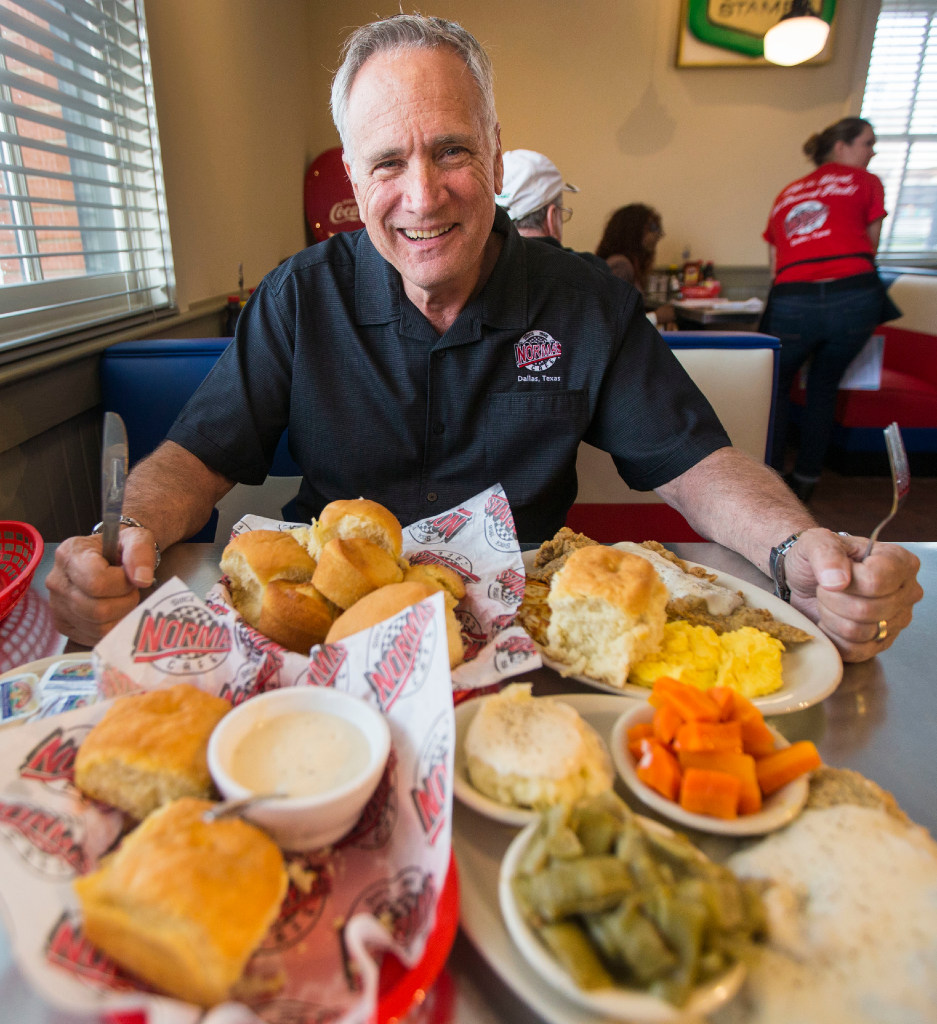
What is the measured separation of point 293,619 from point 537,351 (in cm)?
101

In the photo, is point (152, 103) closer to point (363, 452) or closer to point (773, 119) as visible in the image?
point (363, 452)

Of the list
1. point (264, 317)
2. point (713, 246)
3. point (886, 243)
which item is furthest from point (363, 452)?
point (886, 243)

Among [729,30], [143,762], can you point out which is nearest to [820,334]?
[729,30]

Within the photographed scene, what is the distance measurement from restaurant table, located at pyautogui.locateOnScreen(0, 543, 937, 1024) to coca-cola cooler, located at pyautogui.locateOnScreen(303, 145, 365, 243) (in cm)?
515

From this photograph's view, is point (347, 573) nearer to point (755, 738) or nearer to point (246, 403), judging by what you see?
point (755, 738)

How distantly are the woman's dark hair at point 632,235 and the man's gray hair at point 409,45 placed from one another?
4310 mm

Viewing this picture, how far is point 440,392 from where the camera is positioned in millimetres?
1657

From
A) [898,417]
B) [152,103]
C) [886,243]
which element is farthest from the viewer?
[886,243]

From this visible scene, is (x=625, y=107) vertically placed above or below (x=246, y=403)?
above

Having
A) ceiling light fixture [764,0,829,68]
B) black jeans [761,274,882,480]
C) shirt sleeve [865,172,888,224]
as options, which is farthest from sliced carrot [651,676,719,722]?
ceiling light fixture [764,0,829,68]

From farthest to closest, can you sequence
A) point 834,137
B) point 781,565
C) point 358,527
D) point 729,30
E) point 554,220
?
point 729,30, point 834,137, point 554,220, point 781,565, point 358,527

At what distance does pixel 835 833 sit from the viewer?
2.01 feet

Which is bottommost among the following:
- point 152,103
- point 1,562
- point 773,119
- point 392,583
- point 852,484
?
point 852,484

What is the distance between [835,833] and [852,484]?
5203 mm
